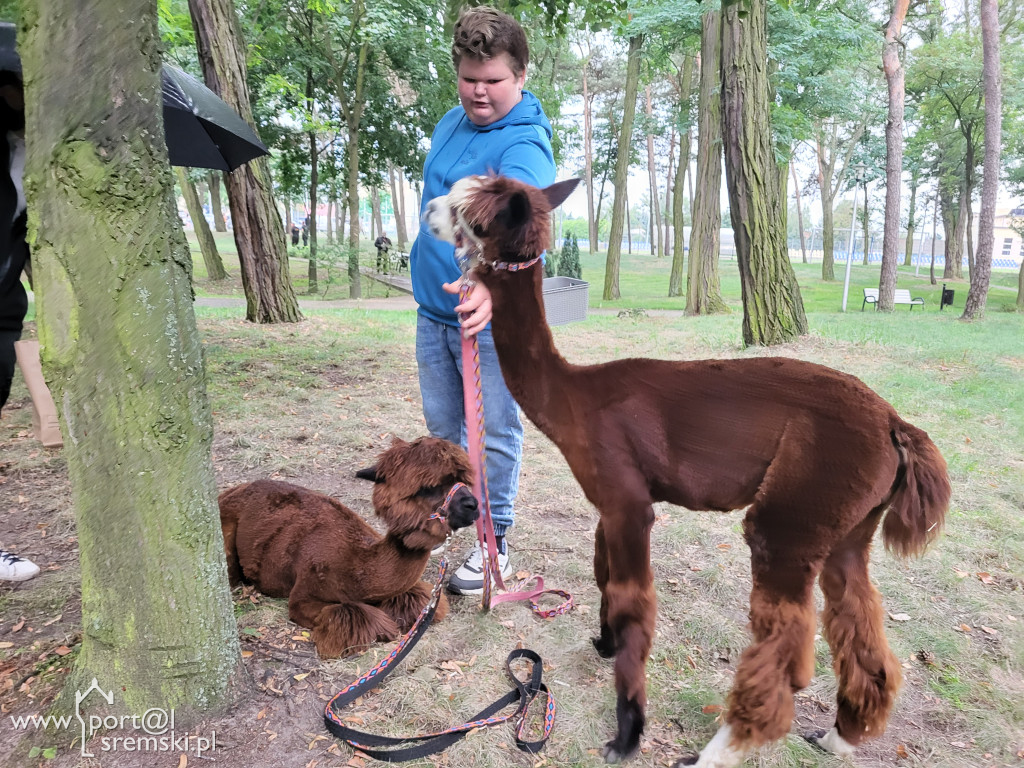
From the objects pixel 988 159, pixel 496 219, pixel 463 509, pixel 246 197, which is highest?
pixel 988 159

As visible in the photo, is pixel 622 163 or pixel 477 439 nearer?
pixel 477 439

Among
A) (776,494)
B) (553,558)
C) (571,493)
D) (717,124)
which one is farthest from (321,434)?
(717,124)

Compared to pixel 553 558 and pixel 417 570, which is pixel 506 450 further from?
pixel 553 558

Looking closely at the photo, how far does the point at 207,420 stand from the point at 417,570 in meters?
1.06

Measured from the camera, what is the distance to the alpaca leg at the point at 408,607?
109 inches

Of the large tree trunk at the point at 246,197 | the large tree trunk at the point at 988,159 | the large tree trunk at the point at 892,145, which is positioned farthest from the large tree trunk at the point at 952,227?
the large tree trunk at the point at 246,197

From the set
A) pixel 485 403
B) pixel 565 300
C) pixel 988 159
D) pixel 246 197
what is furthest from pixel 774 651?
pixel 988 159

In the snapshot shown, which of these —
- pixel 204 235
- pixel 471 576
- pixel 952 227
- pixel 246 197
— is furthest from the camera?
pixel 952 227

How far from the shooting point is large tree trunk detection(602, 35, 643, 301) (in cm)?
1734

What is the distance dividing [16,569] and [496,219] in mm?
2807

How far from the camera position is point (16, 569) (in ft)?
9.72

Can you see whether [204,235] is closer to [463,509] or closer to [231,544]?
[231,544]

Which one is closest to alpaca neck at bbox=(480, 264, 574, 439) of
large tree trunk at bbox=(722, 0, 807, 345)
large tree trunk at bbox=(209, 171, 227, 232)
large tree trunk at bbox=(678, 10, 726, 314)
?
large tree trunk at bbox=(722, 0, 807, 345)

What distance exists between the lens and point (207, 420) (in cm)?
213
